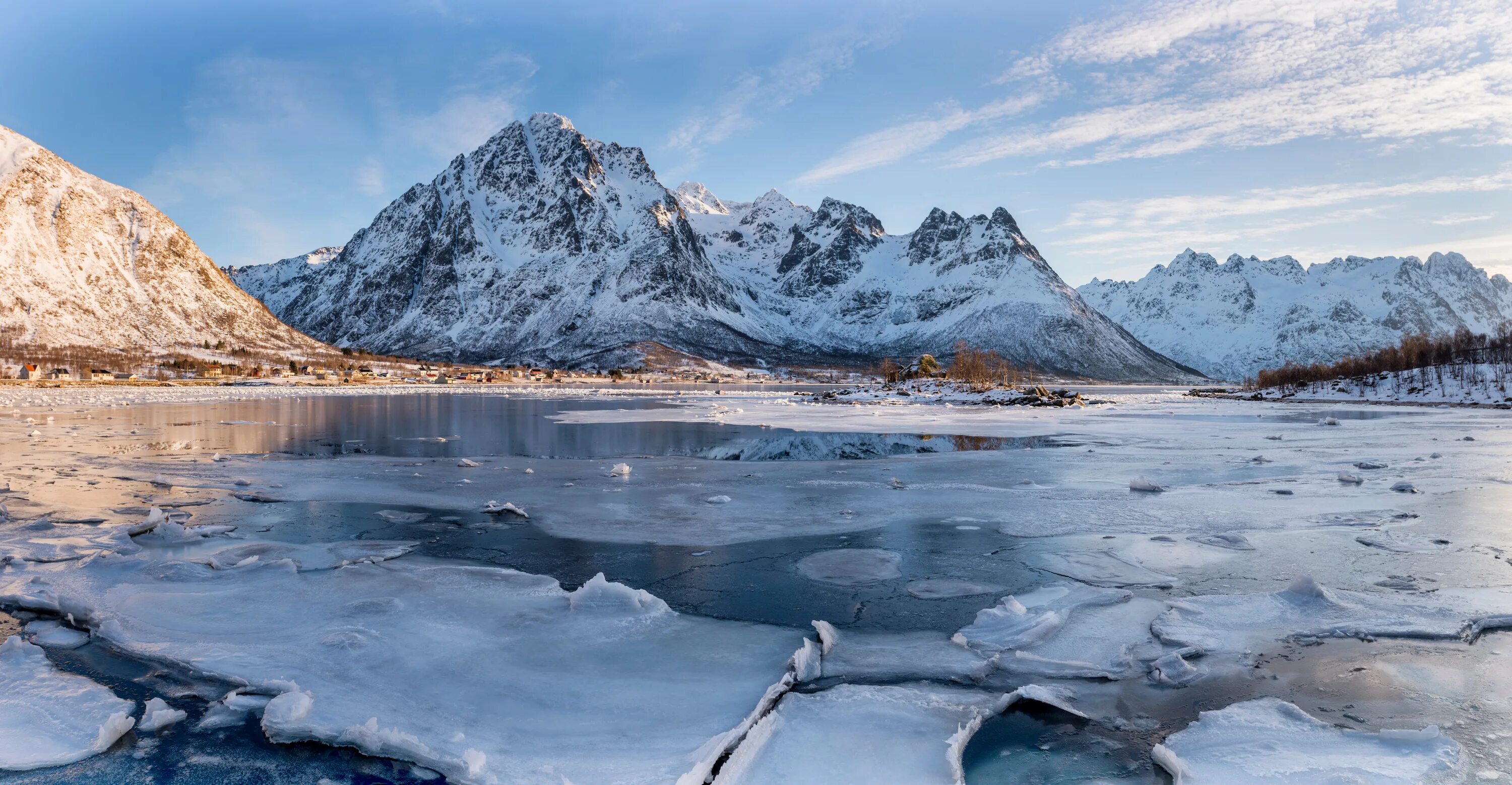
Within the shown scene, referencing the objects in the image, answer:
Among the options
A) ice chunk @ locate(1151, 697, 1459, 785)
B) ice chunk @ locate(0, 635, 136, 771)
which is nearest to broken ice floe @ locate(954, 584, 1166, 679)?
ice chunk @ locate(1151, 697, 1459, 785)

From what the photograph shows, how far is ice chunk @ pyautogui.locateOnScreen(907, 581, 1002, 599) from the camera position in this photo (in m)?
10.5

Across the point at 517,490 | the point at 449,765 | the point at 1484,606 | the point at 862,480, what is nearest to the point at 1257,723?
the point at 1484,606

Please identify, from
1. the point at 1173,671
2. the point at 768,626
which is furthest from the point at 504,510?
the point at 1173,671

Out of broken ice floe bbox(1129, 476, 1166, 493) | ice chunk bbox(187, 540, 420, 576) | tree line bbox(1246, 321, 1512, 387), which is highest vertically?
tree line bbox(1246, 321, 1512, 387)

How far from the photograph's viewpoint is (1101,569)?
11.7 m

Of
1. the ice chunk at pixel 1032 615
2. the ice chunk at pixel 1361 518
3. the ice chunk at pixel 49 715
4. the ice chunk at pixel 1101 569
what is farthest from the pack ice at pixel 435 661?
the ice chunk at pixel 1361 518

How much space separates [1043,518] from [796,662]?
9.46 m

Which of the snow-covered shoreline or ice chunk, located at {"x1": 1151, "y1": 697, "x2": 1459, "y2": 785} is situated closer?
ice chunk, located at {"x1": 1151, "y1": 697, "x2": 1459, "y2": 785}

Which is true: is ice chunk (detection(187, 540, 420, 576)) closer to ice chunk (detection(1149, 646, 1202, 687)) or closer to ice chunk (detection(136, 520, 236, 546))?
ice chunk (detection(136, 520, 236, 546))

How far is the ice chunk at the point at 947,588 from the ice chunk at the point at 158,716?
805 cm

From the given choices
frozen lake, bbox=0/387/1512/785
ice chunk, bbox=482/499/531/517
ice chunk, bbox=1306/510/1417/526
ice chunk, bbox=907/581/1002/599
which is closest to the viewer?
→ frozen lake, bbox=0/387/1512/785

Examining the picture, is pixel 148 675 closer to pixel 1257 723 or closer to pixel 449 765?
pixel 449 765

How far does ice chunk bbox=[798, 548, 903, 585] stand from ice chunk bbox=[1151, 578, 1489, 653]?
3738mm

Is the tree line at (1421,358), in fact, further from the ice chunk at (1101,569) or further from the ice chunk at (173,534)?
the ice chunk at (173,534)
